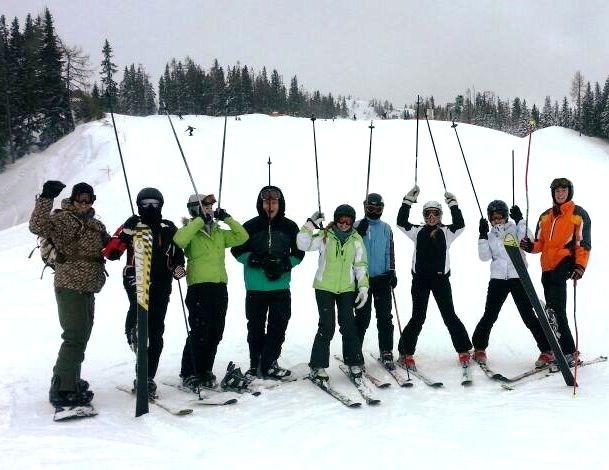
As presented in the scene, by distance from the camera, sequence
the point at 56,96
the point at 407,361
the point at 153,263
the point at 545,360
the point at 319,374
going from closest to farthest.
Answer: the point at 153,263 < the point at 319,374 < the point at 545,360 < the point at 407,361 < the point at 56,96

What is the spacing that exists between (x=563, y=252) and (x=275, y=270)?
122 inches

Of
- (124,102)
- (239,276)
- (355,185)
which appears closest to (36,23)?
(124,102)

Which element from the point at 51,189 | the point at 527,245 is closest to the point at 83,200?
the point at 51,189

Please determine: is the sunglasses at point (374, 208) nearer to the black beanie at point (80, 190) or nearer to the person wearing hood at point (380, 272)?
the person wearing hood at point (380, 272)

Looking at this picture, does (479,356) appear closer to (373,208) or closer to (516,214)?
(516,214)

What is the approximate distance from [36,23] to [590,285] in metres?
60.3

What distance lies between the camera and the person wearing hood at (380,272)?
17.8 ft

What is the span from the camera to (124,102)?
66.2m

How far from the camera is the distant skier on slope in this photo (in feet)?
17.5

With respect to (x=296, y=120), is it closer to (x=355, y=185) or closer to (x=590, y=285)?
(x=355, y=185)

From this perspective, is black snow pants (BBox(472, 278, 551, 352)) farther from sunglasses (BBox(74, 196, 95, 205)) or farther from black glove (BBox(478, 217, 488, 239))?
sunglasses (BBox(74, 196, 95, 205))

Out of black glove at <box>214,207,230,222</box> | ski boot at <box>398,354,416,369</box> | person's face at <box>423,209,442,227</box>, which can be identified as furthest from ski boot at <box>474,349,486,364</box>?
black glove at <box>214,207,230,222</box>

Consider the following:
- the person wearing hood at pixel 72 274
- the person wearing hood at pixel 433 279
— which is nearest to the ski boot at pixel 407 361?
the person wearing hood at pixel 433 279

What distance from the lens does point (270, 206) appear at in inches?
201
